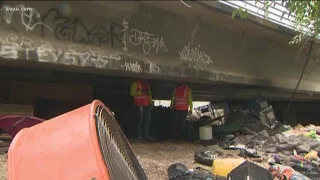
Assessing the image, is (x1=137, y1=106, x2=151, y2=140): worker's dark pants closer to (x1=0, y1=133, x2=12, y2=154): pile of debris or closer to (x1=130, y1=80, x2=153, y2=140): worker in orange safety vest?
(x1=130, y1=80, x2=153, y2=140): worker in orange safety vest

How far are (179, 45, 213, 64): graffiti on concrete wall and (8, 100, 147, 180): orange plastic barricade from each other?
14.1 feet

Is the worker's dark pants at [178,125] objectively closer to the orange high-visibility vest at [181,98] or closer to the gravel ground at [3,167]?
the orange high-visibility vest at [181,98]

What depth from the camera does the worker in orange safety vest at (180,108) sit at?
410 inches

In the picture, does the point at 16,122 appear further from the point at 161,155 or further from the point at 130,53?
the point at 161,155

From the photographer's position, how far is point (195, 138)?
10484 mm

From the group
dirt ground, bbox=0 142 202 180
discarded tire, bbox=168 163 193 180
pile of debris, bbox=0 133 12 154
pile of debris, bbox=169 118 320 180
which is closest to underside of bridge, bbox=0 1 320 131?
pile of debris, bbox=0 133 12 154

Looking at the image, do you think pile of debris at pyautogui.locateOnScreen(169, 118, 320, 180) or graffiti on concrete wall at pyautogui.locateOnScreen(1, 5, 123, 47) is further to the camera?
pile of debris at pyautogui.locateOnScreen(169, 118, 320, 180)

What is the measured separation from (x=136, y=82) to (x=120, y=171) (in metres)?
6.86

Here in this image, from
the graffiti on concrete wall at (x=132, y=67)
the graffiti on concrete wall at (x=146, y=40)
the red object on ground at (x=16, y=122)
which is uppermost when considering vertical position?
the graffiti on concrete wall at (x=146, y=40)

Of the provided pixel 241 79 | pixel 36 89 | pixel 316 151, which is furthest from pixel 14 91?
pixel 316 151

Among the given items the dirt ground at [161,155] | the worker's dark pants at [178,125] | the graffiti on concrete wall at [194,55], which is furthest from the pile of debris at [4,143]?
the worker's dark pants at [178,125]

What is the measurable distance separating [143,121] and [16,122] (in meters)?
4.73

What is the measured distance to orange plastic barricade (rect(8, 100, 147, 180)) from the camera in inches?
105

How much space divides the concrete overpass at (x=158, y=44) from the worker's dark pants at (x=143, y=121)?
6.67ft
